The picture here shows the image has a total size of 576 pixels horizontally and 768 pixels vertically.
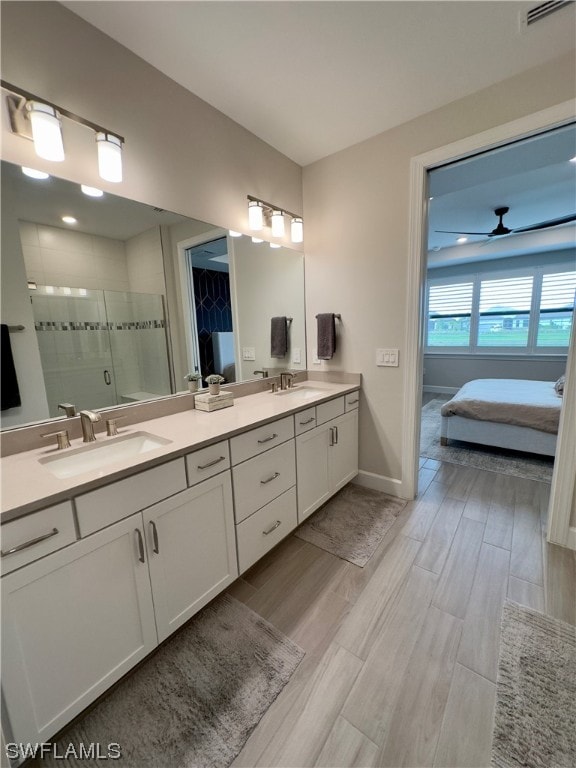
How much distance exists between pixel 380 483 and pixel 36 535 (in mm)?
2243

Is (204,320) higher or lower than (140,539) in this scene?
higher

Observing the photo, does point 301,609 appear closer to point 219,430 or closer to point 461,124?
point 219,430

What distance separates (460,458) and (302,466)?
2.02 m

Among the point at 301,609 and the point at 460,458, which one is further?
the point at 460,458

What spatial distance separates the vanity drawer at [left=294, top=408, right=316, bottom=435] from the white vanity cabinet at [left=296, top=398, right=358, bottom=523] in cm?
4

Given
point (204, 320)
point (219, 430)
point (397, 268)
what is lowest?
point (219, 430)

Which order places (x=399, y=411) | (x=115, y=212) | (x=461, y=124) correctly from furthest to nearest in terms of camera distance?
1. (x=399, y=411)
2. (x=461, y=124)
3. (x=115, y=212)

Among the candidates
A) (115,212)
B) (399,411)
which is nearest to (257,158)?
(115,212)

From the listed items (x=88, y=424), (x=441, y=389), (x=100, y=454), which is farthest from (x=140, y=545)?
(x=441, y=389)

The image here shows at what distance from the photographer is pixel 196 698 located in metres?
1.15

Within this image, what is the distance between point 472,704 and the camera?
110cm

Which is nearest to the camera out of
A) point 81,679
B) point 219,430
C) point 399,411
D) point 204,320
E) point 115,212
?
point 81,679

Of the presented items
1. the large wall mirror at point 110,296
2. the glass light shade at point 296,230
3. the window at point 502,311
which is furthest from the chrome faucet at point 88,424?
the window at point 502,311

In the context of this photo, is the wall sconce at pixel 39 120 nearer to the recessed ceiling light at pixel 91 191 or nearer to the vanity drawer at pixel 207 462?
the recessed ceiling light at pixel 91 191
